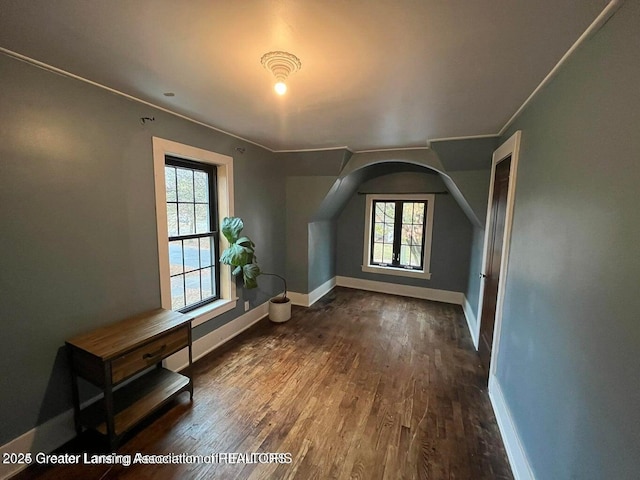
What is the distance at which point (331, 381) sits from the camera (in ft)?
7.98

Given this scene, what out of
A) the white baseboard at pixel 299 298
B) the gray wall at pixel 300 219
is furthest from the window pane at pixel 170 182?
the white baseboard at pixel 299 298

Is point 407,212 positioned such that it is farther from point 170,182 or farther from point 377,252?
point 170,182

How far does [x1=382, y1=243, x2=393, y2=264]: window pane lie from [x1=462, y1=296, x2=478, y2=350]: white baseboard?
1385 millimetres

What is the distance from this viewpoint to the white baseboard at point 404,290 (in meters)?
4.49

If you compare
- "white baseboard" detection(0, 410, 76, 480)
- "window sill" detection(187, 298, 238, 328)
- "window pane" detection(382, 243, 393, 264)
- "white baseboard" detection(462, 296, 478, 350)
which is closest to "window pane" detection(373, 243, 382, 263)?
"window pane" detection(382, 243, 393, 264)

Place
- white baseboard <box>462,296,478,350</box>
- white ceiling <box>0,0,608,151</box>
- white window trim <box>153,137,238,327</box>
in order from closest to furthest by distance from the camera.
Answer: white ceiling <box>0,0,608,151</box> → white window trim <box>153,137,238,327</box> → white baseboard <box>462,296,478,350</box>

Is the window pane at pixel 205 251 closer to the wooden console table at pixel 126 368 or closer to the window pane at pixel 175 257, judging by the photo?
the window pane at pixel 175 257

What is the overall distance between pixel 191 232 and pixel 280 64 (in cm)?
192

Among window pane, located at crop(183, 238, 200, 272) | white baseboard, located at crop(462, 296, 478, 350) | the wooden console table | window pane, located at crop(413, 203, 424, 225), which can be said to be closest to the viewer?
the wooden console table

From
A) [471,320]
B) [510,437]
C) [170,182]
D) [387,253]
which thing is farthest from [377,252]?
[170,182]

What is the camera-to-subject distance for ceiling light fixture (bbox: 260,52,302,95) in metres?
1.33

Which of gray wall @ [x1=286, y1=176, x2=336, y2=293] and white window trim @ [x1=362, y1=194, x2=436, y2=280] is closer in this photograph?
gray wall @ [x1=286, y1=176, x2=336, y2=293]

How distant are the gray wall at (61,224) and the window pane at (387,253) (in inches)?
151

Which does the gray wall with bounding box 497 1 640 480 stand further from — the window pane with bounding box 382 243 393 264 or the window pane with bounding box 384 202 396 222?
the window pane with bounding box 382 243 393 264
